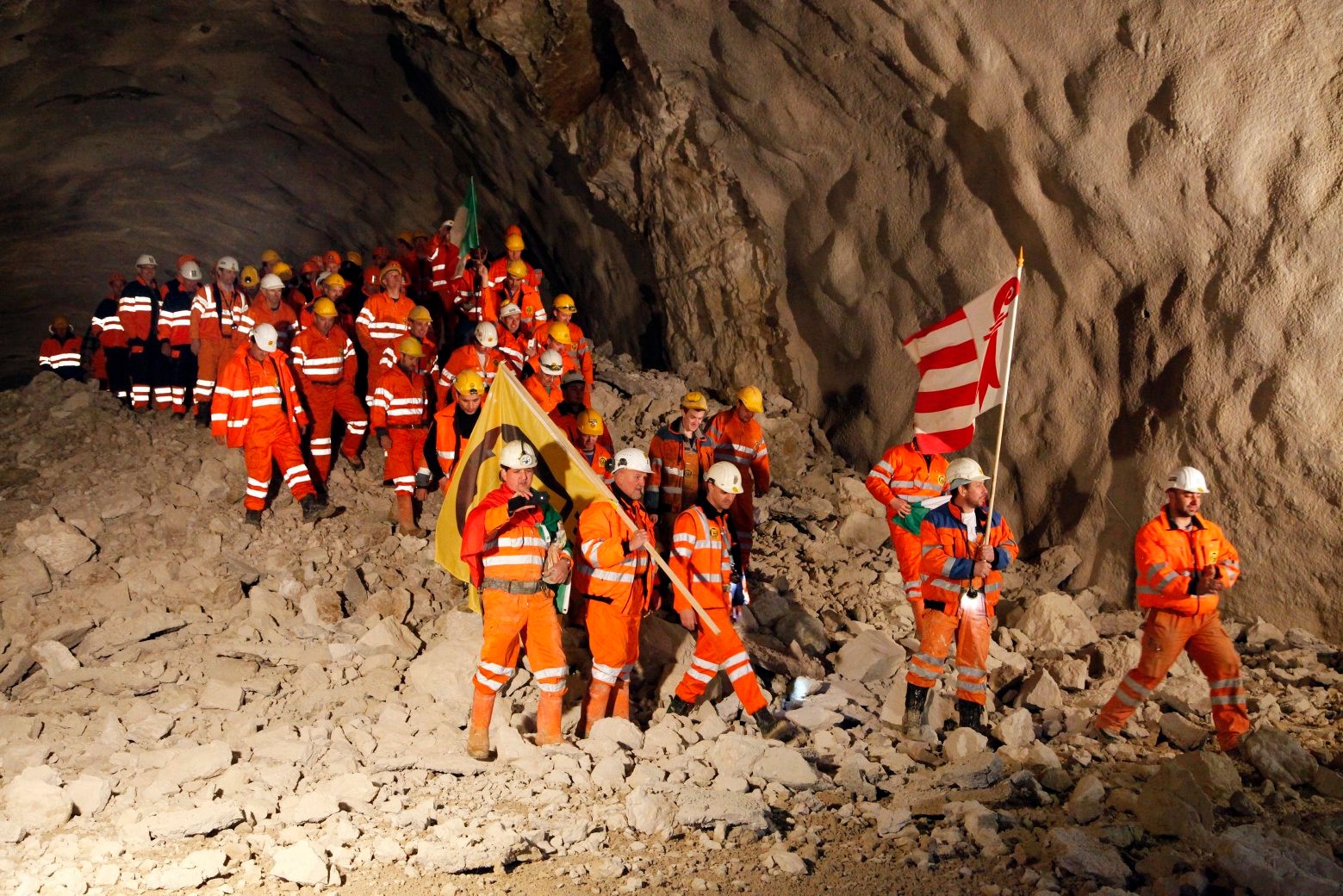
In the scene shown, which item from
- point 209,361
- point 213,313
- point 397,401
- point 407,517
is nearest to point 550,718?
point 407,517

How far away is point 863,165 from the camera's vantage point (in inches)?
420

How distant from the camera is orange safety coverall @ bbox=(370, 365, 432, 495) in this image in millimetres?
9680

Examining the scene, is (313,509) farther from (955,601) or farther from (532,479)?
(955,601)

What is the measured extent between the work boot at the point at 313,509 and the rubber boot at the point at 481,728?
3733mm

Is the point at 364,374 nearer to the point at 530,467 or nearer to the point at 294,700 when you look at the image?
the point at 294,700

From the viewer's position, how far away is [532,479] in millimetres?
7562

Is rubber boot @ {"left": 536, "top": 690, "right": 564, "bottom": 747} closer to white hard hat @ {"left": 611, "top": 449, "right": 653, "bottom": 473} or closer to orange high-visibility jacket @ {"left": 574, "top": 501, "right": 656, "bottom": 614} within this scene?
orange high-visibility jacket @ {"left": 574, "top": 501, "right": 656, "bottom": 614}

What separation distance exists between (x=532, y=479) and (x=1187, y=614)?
4240mm

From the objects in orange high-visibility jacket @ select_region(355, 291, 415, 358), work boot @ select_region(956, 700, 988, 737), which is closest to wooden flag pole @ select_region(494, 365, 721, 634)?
work boot @ select_region(956, 700, 988, 737)

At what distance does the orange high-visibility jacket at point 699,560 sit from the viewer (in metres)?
6.91

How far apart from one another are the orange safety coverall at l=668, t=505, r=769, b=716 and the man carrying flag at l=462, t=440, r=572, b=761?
0.77 meters

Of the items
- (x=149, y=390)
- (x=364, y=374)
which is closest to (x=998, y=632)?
(x=364, y=374)

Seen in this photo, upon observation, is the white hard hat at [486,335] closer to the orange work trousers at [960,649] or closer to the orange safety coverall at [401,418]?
the orange safety coverall at [401,418]

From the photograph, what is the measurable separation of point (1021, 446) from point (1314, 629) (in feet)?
8.89
